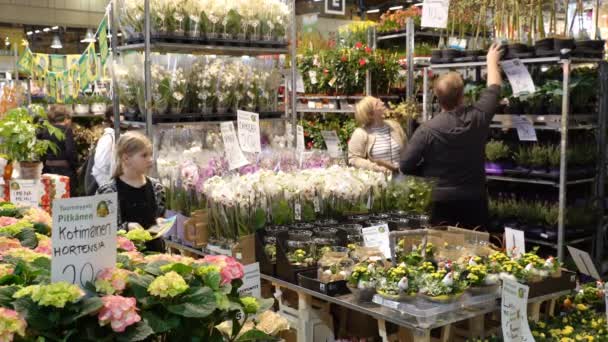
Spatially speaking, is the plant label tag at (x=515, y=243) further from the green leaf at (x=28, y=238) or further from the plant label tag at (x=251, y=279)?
the green leaf at (x=28, y=238)

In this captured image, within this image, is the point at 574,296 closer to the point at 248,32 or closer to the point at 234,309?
the point at 234,309

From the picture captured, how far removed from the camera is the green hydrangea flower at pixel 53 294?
4.83ft

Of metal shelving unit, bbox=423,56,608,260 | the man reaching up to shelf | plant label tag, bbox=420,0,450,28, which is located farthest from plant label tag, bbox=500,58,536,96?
plant label tag, bbox=420,0,450,28

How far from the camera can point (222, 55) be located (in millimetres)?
5195

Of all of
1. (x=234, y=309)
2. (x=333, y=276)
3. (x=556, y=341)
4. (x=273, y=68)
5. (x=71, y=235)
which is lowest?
(x=556, y=341)

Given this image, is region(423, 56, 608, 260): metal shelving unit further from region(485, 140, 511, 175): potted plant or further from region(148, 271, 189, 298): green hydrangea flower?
Answer: region(148, 271, 189, 298): green hydrangea flower

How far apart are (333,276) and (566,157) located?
105 inches

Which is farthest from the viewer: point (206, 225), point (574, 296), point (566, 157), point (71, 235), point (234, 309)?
point (566, 157)

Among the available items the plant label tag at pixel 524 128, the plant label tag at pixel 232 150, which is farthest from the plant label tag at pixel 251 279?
the plant label tag at pixel 524 128

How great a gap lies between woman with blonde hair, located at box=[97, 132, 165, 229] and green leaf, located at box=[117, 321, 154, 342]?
196 cm

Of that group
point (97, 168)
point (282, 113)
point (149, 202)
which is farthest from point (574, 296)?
point (97, 168)

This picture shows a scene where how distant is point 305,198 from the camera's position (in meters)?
3.57

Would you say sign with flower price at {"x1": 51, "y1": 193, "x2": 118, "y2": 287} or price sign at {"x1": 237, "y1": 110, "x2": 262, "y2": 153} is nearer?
sign with flower price at {"x1": 51, "y1": 193, "x2": 118, "y2": 287}

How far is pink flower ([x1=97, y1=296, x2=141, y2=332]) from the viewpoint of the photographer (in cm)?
150
